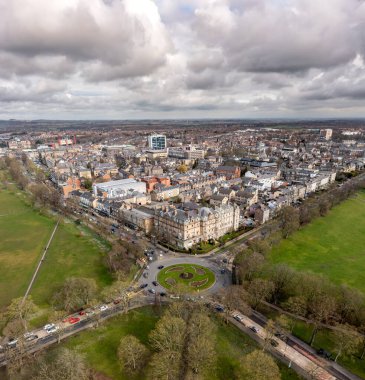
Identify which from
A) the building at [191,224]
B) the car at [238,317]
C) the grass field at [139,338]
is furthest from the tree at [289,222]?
the grass field at [139,338]

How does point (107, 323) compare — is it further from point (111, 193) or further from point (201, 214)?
point (111, 193)

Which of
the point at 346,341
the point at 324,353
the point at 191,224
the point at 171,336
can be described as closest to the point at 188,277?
the point at 191,224

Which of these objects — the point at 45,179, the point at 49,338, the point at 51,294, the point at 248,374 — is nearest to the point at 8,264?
the point at 51,294

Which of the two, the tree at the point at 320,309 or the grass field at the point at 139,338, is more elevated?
the tree at the point at 320,309

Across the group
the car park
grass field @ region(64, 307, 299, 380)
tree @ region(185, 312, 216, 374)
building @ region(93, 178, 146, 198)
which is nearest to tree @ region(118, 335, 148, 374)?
grass field @ region(64, 307, 299, 380)

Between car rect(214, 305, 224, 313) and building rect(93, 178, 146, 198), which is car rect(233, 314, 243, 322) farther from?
building rect(93, 178, 146, 198)

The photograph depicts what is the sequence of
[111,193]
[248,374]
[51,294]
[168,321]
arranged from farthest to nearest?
[111,193]
[51,294]
[168,321]
[248,374]

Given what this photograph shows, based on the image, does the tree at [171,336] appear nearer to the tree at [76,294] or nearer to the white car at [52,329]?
the tree at [76,294]
